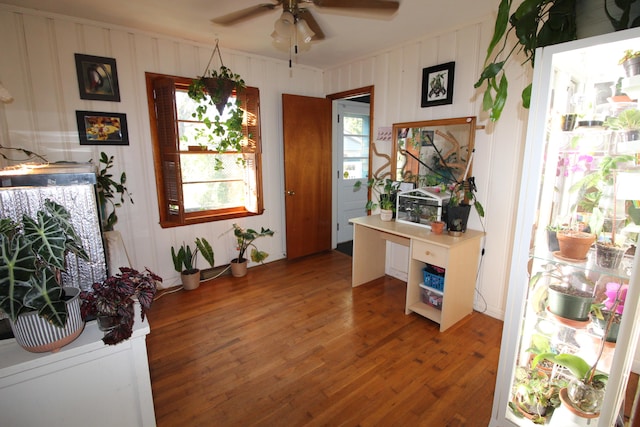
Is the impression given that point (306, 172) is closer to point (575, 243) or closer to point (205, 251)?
point (205, 251)

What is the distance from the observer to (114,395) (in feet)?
3.65

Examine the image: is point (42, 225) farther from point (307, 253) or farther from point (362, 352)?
point (307, 253)

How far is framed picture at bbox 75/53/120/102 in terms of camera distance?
263cm

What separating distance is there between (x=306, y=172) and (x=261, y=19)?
1.84 meters

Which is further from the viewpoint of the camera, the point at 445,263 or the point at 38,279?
the point at 445,263

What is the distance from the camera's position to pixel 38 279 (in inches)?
35.1

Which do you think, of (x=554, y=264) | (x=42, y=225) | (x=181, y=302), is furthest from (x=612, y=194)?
(x=181, y=302)

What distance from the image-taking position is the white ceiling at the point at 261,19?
2.27 metres

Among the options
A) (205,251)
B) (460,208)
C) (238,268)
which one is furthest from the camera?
(238,268)

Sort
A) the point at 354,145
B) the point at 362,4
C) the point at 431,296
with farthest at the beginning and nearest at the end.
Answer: the point at 354,145
the point at 431,296
the point at 362,4

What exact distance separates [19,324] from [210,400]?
1.18m

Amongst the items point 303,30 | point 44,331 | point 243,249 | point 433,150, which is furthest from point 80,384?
point 433,150

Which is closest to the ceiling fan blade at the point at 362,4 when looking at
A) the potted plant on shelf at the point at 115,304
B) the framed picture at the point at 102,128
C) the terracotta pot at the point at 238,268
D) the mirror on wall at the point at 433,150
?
the mirror on wall at the point at 433,150

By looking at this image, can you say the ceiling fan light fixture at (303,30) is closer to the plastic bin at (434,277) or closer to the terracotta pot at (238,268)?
the plastic bin at (434,277)
